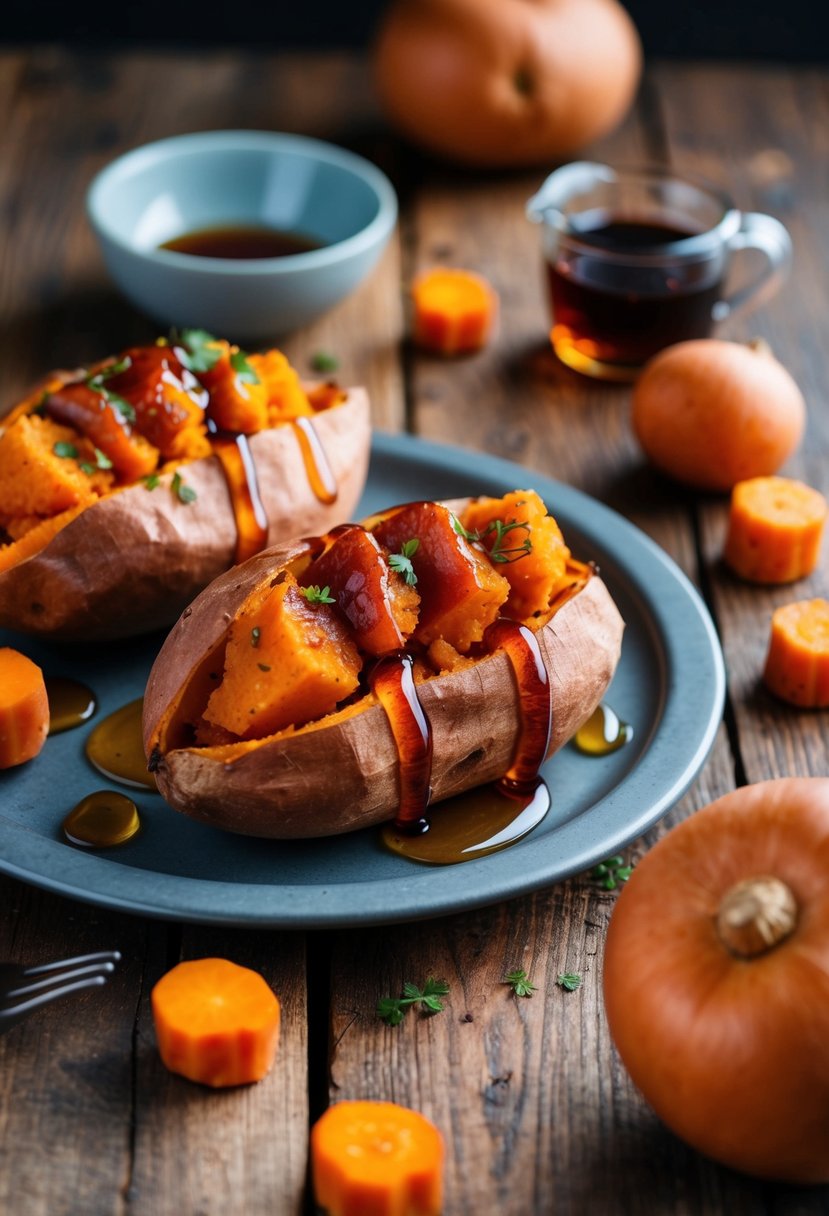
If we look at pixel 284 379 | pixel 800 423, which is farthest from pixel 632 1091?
pixel 800 423

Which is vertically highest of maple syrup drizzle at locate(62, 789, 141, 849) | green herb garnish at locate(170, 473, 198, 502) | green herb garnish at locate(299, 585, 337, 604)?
green herb garnish at locate(299, 585, 337, 604)

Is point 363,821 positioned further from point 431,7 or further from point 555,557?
point 431,7

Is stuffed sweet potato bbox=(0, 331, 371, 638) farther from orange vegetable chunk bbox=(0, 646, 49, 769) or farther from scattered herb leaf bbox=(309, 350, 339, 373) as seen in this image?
scattered herb leaf bbox=(309, 350, 339, 373)

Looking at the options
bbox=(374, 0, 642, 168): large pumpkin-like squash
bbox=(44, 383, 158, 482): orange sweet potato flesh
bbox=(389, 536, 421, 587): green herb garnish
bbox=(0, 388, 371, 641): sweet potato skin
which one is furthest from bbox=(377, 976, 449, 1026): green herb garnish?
bbox=(374, 0, 642, 168): large pumpkin-like squash

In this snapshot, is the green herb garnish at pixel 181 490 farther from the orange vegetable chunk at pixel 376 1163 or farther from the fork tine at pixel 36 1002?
the orange vegetable chunk at pixel 376 1163

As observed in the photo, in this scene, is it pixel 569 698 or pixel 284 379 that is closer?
pixel 569 698

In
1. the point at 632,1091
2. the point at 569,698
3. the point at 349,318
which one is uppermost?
the point at 569,698
